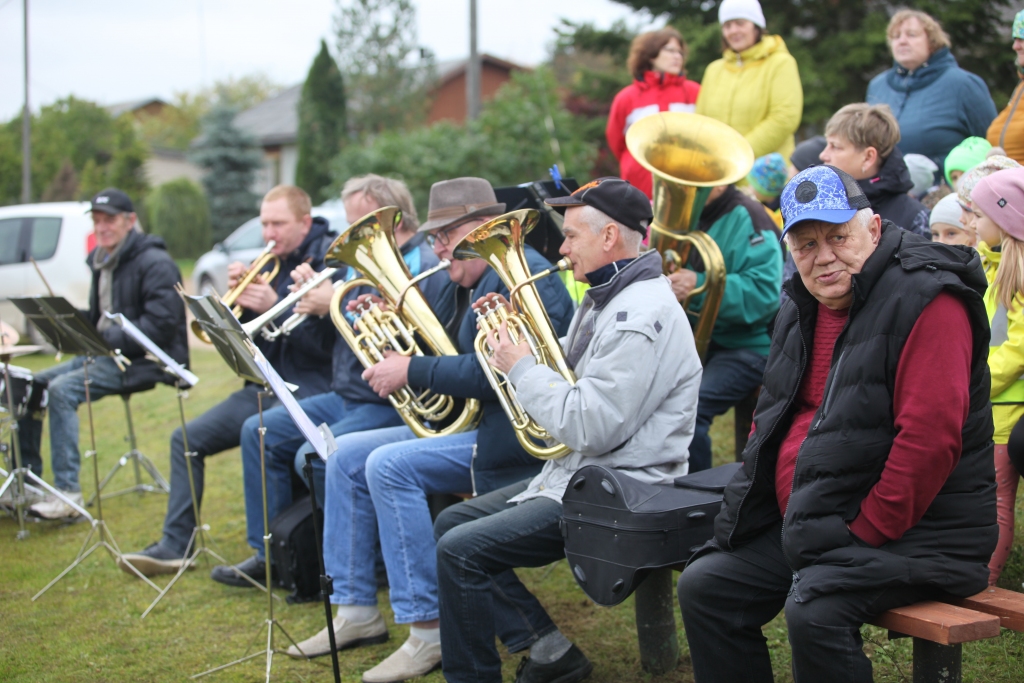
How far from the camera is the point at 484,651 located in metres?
3.25

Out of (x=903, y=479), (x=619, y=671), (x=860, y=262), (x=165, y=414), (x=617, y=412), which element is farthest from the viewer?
(x=165, y=414)

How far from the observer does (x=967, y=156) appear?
4.53 m

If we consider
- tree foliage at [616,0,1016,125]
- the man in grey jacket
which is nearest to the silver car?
tree foliage at [616,0,1016,125]

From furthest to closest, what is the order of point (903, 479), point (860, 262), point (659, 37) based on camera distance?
point (659, 37) < point (860, 262) < point (903, 479)

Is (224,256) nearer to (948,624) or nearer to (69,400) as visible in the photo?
(69,400)

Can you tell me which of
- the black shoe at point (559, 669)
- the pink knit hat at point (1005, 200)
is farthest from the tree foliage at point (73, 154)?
the pink knit hat at point (1005, 200)

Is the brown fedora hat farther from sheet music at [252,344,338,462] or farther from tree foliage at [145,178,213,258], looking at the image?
tree foliage at [145,178,213,258]

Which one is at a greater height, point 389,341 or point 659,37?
point 659,37

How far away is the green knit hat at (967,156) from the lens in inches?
178

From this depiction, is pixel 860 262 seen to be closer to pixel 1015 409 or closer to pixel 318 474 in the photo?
pixel 1015 409

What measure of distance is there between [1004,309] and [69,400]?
17.6 feet

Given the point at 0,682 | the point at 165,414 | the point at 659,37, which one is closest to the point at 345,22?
the point at 165,414

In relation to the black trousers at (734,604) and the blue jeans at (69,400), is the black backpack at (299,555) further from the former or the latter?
the black trousers at (734,604)

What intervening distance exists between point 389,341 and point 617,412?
1.49m
